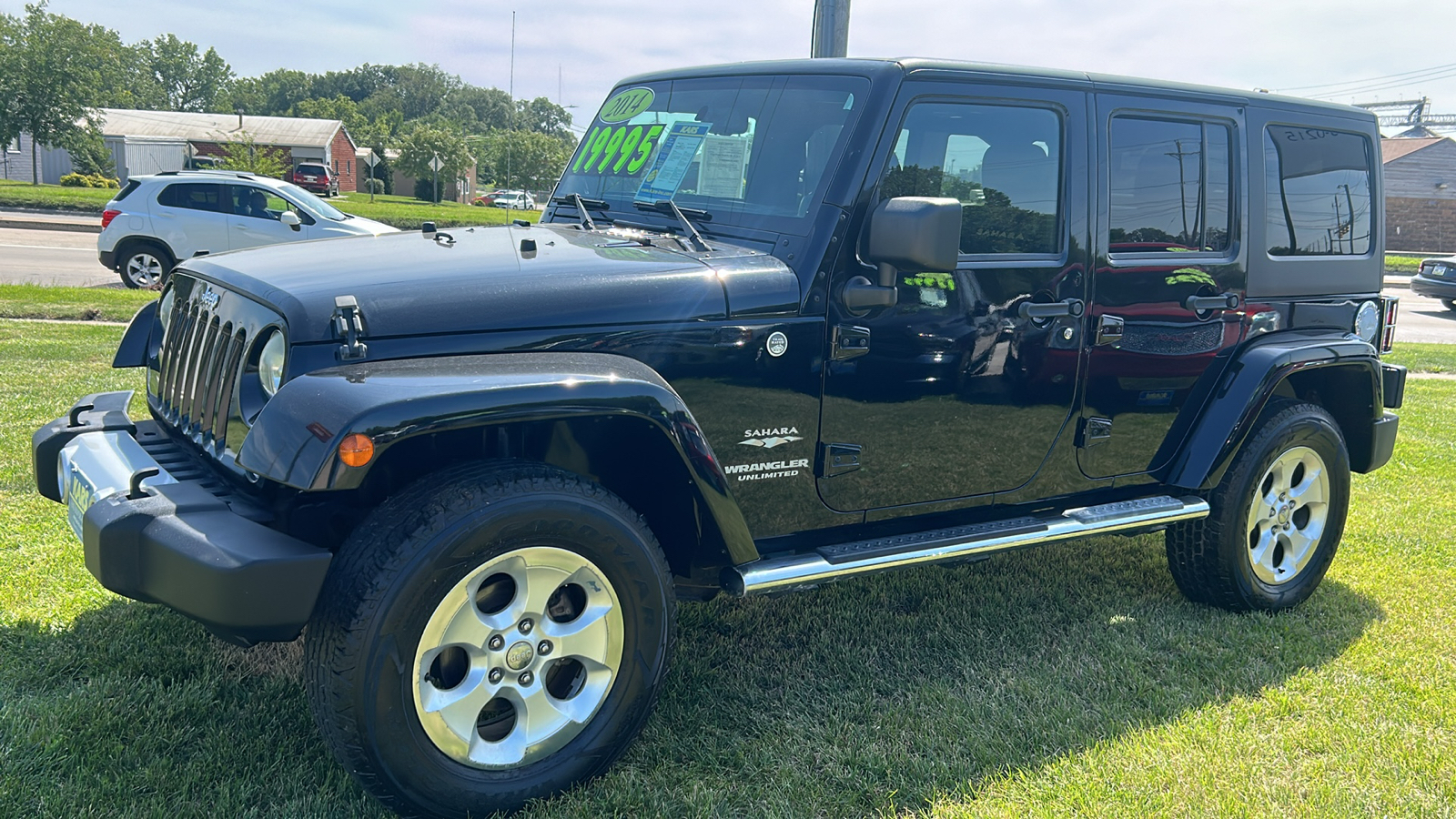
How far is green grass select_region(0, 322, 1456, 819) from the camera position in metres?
2.77

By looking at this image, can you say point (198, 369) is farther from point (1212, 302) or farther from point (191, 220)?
point (191, 220)

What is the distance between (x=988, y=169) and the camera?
3.44 m

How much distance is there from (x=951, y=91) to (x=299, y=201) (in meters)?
12.3

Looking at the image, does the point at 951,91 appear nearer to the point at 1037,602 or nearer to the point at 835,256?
the point at 835,256

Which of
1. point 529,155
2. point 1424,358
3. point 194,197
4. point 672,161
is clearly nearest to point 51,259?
point 194,197

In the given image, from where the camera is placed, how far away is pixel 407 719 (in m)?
2.45

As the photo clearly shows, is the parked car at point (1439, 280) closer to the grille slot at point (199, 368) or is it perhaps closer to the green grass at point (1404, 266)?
the green grass at point (1404, 266)

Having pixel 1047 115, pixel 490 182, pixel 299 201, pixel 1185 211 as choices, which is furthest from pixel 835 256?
pixel 490 182

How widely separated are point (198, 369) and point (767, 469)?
66.9 inches

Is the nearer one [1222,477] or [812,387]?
[812,387]

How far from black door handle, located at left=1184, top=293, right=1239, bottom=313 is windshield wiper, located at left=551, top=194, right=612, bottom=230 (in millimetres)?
2189

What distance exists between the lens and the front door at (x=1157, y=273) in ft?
12.1

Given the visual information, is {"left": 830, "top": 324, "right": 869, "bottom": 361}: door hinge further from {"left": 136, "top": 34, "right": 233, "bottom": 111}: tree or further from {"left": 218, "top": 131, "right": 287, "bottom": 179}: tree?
{"left": 136, "top": 34, "right": 233, "bottom": 111}: tree

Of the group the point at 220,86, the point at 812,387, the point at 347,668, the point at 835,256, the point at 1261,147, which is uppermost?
the point at 220,86
